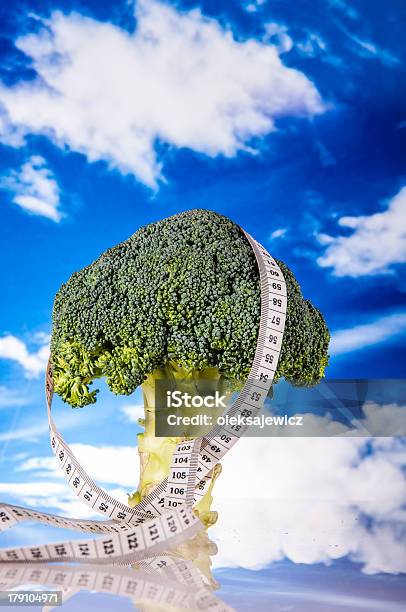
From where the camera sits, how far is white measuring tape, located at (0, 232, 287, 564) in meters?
3.17

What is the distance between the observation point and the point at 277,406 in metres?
3.68

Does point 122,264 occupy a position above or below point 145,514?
above

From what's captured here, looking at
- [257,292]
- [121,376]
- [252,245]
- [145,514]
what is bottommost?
[145,514]

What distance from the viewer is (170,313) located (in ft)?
10.9

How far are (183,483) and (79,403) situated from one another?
593 millimetres

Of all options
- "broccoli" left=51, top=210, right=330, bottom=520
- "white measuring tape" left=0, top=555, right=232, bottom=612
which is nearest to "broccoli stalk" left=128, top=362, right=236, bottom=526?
"broccoli" left=51, top=210, right=330, bottom=520

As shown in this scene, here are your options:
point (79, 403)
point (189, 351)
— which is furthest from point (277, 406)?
point (79, 403)

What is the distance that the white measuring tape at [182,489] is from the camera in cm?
317

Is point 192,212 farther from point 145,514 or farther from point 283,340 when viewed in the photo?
point 145,514

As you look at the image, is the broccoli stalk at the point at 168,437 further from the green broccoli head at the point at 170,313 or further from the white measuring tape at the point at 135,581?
the white measuring tape at the point at 135,581

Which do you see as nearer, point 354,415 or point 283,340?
point 283,340

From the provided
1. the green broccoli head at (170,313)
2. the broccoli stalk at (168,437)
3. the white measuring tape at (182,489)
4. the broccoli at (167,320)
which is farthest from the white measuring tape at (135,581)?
the green broccoli head at (170,313)

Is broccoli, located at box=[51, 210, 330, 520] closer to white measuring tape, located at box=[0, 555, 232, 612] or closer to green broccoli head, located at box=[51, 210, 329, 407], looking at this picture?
green broccoli head, located at box=[51, 210, 329, 407]

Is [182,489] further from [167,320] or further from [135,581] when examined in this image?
[167,320]
